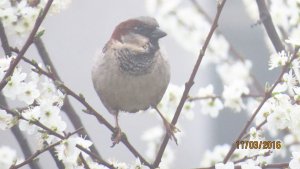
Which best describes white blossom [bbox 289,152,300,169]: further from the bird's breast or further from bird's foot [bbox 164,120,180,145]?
the bird's breast

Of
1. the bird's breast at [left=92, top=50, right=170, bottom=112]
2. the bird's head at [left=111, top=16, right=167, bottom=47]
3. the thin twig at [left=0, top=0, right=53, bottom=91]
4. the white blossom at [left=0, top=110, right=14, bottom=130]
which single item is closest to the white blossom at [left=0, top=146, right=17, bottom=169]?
the white blossom at [left=0, top=110, right=14, bottom=130]

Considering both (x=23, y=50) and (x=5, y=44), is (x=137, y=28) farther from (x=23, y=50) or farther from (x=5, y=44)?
(x=23, y=50)

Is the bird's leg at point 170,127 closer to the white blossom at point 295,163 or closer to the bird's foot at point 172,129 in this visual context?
the bird's foot at point 172,129

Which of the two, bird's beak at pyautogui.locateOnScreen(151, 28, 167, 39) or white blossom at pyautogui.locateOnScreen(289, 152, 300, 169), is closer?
white blossom at pyautogui.locateOnScreen(289, 152, 300, 169)

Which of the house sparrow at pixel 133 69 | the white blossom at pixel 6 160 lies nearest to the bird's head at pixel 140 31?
the house sparrow at pixel 133 69

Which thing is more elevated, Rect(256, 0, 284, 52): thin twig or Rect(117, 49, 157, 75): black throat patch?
Rect(117, 49, 157, 75): black throat patch
